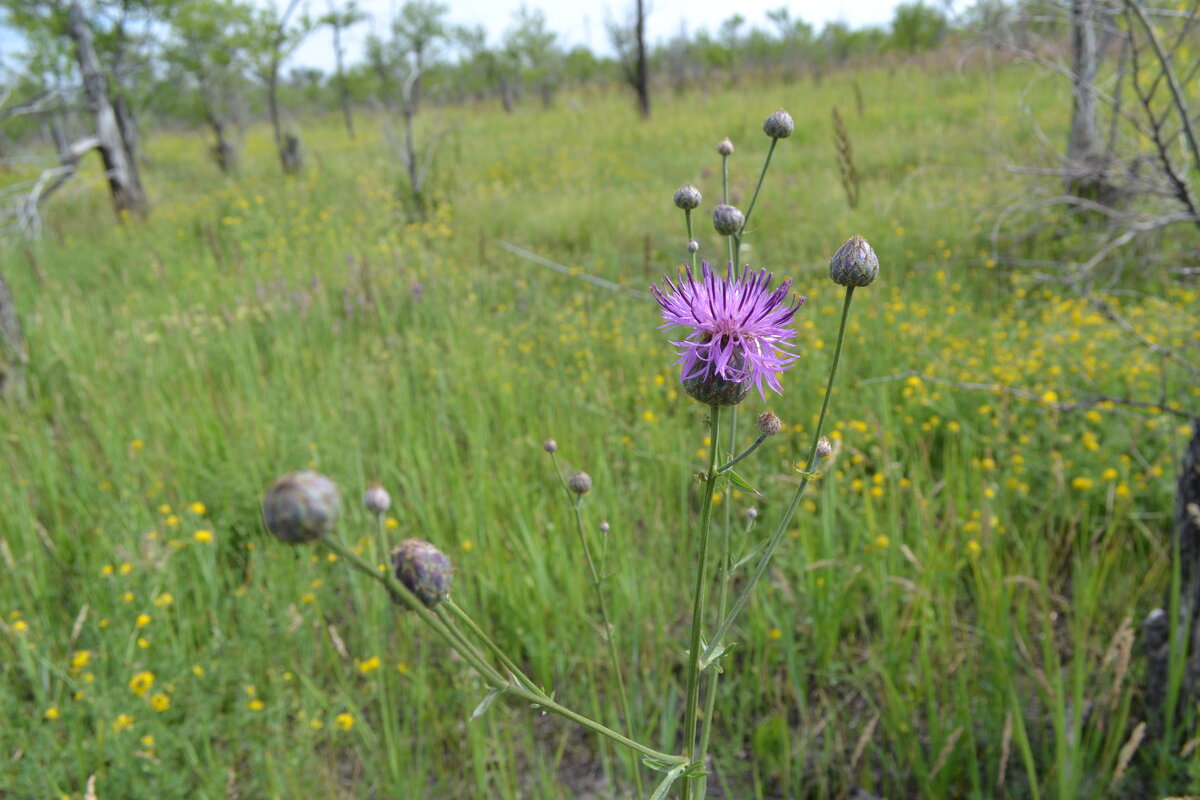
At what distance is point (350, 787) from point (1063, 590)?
6.40 ft

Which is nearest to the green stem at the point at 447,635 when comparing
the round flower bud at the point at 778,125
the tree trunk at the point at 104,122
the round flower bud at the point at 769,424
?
the round flower bud at the point at 769,424

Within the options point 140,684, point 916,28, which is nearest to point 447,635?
point 140,684

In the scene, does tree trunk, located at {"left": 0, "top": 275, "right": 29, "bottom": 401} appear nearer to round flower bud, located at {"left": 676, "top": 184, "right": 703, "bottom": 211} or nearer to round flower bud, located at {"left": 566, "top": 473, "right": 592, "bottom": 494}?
round flower bud, located at {"left": 566, "top": 473, "right": 592, "bottom": 494}

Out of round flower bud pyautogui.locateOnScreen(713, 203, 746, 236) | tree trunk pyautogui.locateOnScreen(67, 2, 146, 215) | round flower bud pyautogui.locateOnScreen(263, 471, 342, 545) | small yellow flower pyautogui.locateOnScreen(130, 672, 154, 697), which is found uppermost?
tree trunk pyautogui.locateOnScreen(67, 2, 146, 215)

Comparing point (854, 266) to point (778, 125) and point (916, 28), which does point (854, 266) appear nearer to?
point (778, 125)

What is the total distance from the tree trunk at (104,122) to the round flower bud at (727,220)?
29.7 ft

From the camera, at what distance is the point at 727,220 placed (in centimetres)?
84

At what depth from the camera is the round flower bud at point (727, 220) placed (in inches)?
32.5

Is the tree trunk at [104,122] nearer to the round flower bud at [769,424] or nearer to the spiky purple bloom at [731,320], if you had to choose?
the spiky purple bloom at [731,320]

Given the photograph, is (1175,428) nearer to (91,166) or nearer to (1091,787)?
(1091,787)

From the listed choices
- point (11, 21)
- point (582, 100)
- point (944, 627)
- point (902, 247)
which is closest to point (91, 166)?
point (11, 21)

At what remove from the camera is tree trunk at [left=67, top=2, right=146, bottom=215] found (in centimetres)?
739

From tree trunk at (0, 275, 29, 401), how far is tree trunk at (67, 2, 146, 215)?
5161 mm

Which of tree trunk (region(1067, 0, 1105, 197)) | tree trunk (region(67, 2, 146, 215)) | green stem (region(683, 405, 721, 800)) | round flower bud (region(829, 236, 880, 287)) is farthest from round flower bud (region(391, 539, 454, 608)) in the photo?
tree trunk (region(67, 2, 146, 215))
